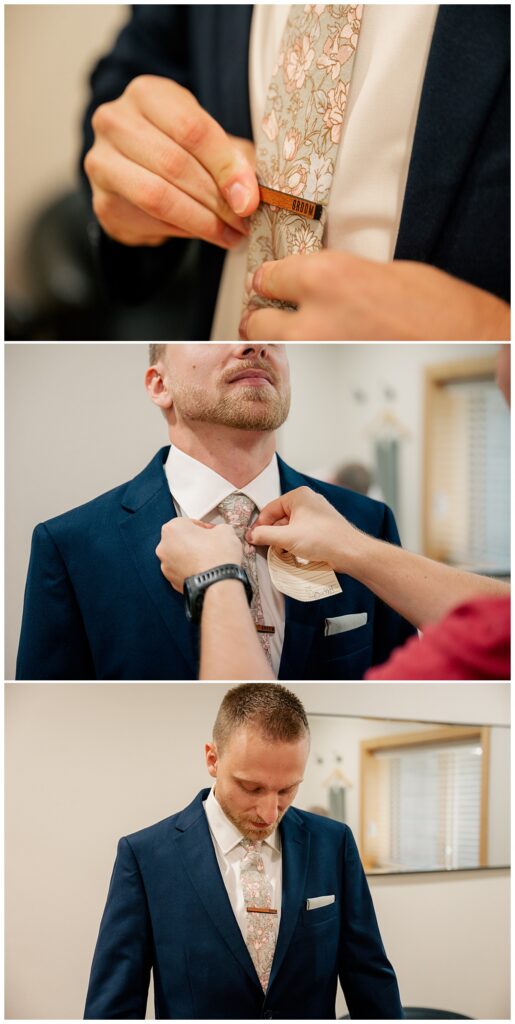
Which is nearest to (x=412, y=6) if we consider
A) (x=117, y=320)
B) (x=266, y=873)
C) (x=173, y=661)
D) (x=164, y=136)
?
(x=164, y=136)

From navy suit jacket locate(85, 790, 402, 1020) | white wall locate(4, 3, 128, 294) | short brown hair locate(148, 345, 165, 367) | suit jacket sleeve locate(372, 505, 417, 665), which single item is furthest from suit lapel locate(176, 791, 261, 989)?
white wall locate(4, 3, 128, 294)

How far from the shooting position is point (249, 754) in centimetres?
106

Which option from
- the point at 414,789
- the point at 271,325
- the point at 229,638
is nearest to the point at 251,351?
the point at 271,325

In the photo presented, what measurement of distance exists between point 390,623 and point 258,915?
0.41 m

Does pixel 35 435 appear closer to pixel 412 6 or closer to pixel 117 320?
Result: pixel 117 320

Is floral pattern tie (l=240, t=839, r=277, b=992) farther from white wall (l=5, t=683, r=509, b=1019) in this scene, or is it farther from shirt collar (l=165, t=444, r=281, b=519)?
shirt collar (l=165, t=444, r=281, b=519)

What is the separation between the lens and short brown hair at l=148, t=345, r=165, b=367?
1059 mm

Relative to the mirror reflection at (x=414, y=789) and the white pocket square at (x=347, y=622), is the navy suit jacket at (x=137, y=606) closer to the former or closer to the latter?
the white pocket square at (x=347, y=622)

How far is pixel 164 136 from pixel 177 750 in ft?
2.62

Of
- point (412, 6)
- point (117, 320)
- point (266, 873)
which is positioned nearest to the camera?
point (412, 6)

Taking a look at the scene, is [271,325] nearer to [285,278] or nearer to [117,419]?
[285,278]

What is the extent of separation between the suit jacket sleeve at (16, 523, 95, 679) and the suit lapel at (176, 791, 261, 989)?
0.24 m

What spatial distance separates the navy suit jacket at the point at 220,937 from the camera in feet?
3.43

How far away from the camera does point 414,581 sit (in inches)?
40.1
